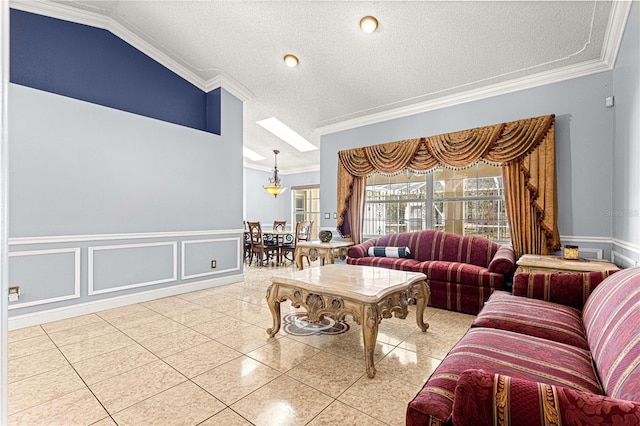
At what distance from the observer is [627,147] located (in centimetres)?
253

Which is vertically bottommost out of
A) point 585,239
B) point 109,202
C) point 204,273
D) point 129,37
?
point 204,273

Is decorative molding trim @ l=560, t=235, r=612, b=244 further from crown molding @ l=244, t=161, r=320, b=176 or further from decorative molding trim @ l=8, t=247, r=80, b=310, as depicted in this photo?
crown molding @ l=244, t=161, r=320, b=176

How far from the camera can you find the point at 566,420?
775 mm

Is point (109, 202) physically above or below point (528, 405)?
above

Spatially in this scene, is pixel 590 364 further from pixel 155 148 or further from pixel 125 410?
pixel 155 148

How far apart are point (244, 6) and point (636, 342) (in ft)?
13.0

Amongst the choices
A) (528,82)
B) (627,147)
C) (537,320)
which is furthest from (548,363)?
(528,82)

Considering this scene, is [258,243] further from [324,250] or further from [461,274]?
[461,274]

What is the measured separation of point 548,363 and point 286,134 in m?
6.19

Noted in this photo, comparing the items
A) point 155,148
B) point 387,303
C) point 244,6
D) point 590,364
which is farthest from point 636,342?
point 155,148

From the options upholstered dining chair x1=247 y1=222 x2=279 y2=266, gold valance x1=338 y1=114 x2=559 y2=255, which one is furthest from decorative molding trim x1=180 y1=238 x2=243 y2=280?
gold valance x1=338 y1=114 x2=559 y2=255

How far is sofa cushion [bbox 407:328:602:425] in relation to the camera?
100 cm

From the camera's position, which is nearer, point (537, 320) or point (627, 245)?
point (537, 320)

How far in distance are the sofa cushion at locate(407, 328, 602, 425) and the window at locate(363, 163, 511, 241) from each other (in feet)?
9.61
